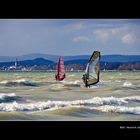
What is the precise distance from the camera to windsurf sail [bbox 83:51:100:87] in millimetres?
2990

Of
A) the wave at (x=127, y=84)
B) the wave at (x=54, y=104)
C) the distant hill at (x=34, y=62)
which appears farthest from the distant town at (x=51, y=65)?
the wave at (x=54, y=104)

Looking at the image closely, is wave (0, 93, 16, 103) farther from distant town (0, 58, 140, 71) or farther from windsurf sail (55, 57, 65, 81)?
windsurf sail (55, 57, 65, 81)

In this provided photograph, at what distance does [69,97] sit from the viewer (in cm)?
298

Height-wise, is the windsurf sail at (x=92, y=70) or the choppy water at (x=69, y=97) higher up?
the windsurf sail at (x=92, y=70)

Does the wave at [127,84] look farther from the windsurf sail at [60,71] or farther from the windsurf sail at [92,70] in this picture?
the windsurf sail at [60,71]

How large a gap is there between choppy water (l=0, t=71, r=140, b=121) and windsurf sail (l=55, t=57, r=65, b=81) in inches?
1.2

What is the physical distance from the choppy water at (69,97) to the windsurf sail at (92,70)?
35 mm

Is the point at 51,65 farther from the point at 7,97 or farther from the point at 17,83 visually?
the point at 7,97

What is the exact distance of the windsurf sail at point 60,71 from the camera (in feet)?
9.80

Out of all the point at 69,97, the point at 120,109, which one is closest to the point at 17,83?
the point at 69,97

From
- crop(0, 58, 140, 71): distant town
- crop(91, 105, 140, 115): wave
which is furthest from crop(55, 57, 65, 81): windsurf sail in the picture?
crop(91, 105, 140, 115): wave
